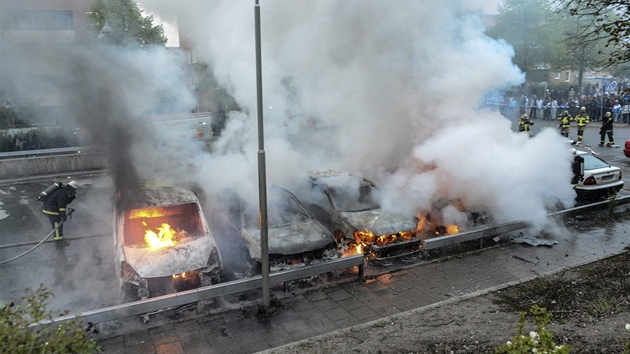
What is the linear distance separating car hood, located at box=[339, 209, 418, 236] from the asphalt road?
13.9 ft

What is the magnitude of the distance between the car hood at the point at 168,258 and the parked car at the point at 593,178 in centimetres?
894

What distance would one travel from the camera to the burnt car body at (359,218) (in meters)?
8.26

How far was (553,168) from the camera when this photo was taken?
1032cm

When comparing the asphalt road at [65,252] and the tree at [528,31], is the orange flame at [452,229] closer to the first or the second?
the asphalt road at [65,252]

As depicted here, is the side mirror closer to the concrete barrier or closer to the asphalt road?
the asphalt road

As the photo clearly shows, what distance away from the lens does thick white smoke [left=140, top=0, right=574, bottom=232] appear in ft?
32.6

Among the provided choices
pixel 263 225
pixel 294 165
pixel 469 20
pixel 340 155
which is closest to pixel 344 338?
pixel 263 225

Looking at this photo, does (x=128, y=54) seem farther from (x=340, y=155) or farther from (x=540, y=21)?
(x=540, y=21)

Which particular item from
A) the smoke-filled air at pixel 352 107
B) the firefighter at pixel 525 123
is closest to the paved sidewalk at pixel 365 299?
the smoke-filled air at pixel 352 107

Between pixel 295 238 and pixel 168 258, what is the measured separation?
215 cm

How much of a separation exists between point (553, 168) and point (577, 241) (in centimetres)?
181

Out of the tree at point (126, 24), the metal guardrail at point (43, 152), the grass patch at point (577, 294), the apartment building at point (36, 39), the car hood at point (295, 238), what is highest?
the tree at point (126, 24)

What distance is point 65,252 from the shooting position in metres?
9.30

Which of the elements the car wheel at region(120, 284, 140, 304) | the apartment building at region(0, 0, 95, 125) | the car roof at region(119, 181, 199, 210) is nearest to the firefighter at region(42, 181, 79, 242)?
the car roof at region(119, 181, 199, 210)
